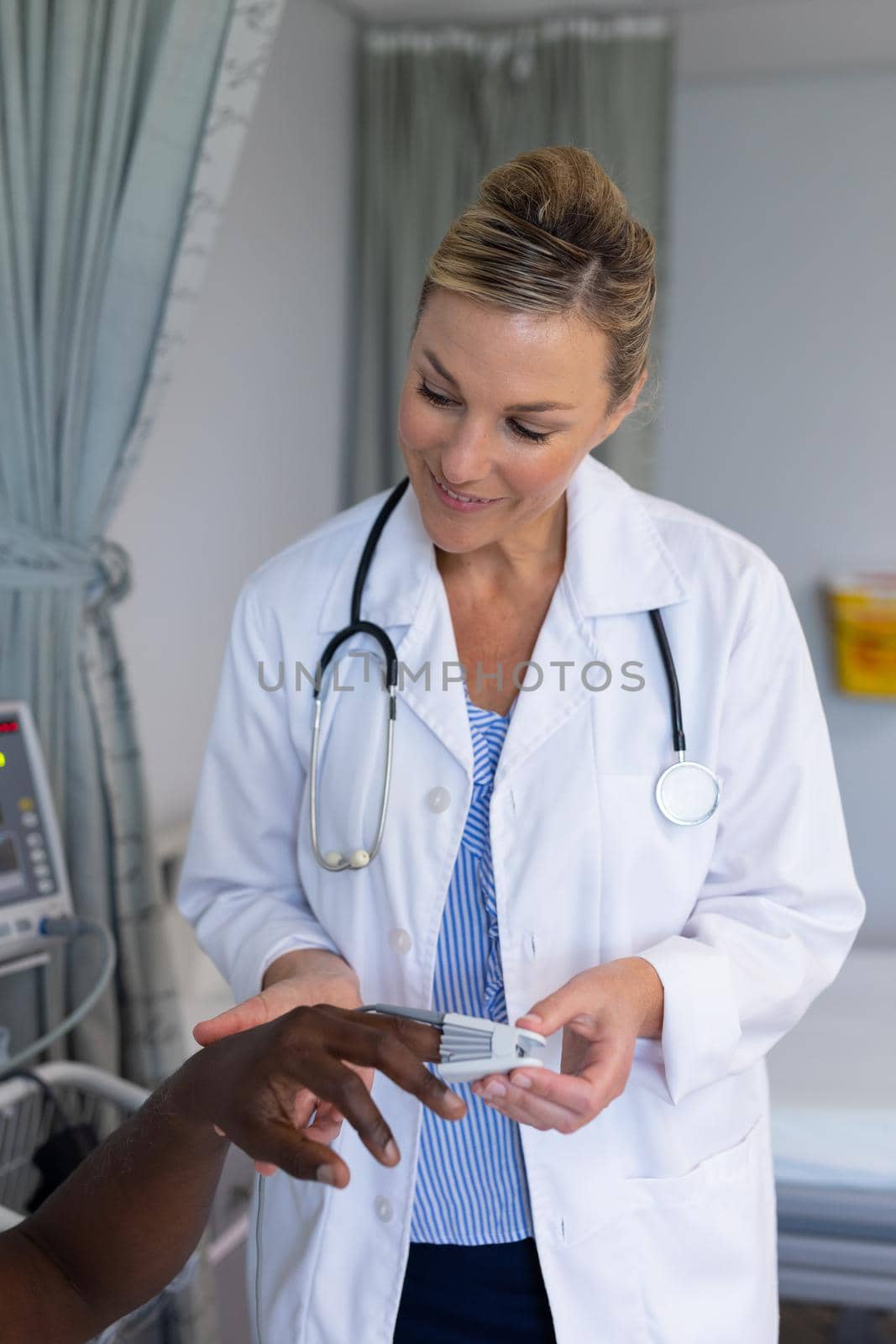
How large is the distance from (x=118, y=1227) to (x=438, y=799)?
450 mm

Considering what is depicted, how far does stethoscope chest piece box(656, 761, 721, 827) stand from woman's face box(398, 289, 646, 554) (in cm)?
28

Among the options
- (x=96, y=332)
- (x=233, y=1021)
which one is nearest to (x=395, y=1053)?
(x=233, y=1021)

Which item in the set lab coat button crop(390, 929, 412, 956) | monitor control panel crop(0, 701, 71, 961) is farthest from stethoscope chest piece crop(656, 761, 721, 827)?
monitor control panel crop(0, 701, 71, 961)

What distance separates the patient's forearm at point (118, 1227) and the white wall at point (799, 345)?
8.21 feet

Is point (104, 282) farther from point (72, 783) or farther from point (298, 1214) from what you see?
point (298, 1214)

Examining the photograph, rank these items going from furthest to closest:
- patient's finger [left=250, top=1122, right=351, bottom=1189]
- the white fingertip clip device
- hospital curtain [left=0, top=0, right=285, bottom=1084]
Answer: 1. hospital curtain [left=0, top=0, right=285, bottom=1084]
2. the white fingertip clip device
3. patient's finger [left=250, top=1122, right=351, bottom=1189]

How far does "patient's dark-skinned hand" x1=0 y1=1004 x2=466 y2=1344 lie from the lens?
2.81 ft

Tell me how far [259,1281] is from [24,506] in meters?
1.04

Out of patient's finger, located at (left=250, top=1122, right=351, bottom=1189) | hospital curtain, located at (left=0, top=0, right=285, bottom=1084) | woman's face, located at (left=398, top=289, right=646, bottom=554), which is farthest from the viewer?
hospital curtain, located at (left=0, top=0, right=285, bottom=1084)

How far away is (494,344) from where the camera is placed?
108 cm

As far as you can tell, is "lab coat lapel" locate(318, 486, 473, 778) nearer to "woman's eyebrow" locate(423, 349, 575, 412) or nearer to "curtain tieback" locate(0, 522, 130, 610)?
"woman's eyebrow" locate(423, 349, 575, 412)

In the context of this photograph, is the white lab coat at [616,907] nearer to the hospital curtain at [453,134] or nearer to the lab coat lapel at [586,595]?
the lab coat lapel at [586,595]

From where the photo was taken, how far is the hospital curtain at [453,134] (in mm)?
2996

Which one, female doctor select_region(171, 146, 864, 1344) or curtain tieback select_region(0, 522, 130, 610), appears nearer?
female doctor select_region(171, 146, 864, 1344)
